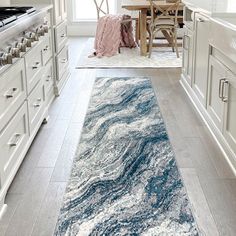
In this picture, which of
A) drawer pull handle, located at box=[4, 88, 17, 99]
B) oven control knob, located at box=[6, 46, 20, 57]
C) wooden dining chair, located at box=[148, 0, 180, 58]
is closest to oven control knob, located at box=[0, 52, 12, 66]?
oven control knob, located at box=[6, 46, 20, 57]

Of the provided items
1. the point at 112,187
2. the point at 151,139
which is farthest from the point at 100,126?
the point at 112,187

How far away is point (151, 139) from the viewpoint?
10.4 feet

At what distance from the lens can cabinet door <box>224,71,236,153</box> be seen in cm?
259

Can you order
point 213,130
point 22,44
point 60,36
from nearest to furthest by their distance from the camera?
point 22,44 → point 213,130 → point 60,36

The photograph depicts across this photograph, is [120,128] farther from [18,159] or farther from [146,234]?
[146,234]

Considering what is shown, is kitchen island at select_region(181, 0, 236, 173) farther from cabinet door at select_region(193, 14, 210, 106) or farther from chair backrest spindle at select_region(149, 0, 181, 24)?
chair backrest spindle at select_region(149, 0, 181, 24)

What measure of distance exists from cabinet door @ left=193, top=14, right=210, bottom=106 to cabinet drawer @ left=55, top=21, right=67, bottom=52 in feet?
4.39

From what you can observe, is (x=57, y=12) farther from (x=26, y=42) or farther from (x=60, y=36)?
(x=26, y=42)

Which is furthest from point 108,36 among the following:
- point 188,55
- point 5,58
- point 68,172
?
point 5,58

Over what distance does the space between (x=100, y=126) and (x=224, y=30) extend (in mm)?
1250

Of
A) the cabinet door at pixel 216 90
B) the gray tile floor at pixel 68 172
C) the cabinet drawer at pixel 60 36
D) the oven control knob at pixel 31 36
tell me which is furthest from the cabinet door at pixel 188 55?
the oven control knob at pixel 31 36

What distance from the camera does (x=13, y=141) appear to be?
2.42 metres

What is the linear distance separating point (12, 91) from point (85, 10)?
7088 millimetres

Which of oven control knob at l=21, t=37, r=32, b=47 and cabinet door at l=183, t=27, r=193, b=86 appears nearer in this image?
oven control knob at l=21, t=37, r=32, b=47
